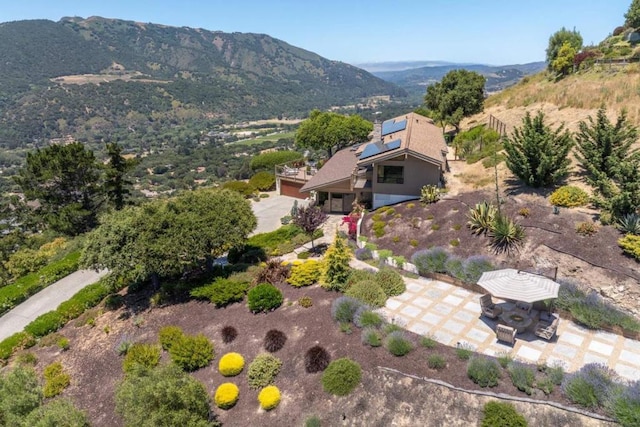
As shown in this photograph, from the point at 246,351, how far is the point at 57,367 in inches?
333

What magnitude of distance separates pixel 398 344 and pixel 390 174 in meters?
16.9

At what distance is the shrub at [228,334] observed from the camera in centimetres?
1642

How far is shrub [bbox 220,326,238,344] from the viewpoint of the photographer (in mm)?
16422

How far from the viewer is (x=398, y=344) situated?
14031 mm

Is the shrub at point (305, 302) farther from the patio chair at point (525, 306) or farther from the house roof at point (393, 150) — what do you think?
the house roof at point (393, 150)

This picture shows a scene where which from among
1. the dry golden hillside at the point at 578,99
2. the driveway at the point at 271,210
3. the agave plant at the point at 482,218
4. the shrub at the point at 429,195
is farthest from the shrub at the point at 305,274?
the dry golden hillside at the point at 578,99

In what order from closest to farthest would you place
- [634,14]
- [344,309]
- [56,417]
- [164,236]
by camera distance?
[56,417] < [344,309] < [164,236] < [634,14]

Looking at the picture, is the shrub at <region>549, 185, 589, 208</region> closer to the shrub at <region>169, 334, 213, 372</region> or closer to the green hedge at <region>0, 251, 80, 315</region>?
the shrub at <region>169, 334, 213, 372</region>

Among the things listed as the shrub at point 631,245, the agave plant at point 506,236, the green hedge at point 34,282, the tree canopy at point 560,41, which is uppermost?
the tree canopy at point 560,41

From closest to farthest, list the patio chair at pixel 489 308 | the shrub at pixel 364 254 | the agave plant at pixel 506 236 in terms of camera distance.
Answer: the patio chair at pixel 489 308
the agave plant at pixel 506 236
the shrub at pixel 364 254

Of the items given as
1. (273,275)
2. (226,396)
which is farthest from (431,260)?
(226,396)

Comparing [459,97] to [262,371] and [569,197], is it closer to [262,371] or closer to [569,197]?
[569,197]

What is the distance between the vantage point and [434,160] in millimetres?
26594

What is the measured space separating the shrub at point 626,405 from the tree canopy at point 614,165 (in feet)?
34.2
